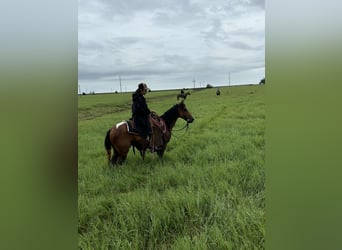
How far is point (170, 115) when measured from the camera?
5.68 ft

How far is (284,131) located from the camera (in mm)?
1253

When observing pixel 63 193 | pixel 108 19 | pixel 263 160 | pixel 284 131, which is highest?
pixel 108 19

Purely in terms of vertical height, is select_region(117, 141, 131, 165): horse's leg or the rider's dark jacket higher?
the rider's dark jacket

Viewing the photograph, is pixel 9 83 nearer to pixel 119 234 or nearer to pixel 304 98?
pixel 119 234

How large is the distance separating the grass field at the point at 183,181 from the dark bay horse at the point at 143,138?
0.03m

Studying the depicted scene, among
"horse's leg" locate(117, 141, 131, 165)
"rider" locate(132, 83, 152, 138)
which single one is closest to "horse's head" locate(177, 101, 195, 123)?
"rider" locate(132, 83, 152, 138)

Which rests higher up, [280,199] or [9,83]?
[9,83]

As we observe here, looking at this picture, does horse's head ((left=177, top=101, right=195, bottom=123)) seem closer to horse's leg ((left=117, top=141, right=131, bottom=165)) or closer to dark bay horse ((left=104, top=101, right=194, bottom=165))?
dark bay horse ((left=104, top=101, right=194, bottom=165))

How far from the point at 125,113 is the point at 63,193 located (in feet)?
1.76

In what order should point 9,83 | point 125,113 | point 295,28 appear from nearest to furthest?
point 295,28 < point 9,83 < point 125,113

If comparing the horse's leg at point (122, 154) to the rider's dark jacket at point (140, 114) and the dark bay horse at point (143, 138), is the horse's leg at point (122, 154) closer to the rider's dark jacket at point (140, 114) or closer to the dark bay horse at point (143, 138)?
the dark bay horse at point (143, 138)

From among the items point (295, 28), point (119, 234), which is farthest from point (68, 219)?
point (295, 28)

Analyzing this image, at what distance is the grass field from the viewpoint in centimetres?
136

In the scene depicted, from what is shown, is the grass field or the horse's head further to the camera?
the horse's head
